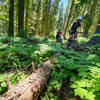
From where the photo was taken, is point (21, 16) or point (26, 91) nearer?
point (26, 91)

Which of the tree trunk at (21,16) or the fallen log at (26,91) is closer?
the fallen log at (26,91)

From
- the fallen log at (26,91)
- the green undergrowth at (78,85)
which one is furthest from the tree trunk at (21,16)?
the fallen log at (26,91)

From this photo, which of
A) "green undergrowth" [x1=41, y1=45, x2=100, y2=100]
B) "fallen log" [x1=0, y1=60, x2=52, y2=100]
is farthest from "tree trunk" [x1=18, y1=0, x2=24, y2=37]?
"fallen log" [x1=0, y1=60, x2=52, y2=100]

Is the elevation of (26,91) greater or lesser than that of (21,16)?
lesser

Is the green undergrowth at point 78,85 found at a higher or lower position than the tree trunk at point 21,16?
lower

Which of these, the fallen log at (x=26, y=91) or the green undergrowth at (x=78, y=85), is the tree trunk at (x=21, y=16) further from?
the fallen log at (x=26, y=91)

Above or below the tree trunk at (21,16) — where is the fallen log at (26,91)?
below

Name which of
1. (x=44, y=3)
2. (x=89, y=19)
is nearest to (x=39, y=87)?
(x=89, y=19)

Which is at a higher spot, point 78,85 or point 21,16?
point 21,16

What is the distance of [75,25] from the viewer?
16.8 feet

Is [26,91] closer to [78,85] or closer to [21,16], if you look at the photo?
[78,85]

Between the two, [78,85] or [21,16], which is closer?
[78,85]

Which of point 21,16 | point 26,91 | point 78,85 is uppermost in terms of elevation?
point 21,16

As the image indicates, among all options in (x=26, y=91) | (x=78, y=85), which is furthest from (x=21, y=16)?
(x=78, y=85)
